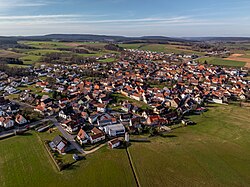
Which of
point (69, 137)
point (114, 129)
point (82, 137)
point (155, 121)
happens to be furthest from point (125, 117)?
point (69, 137)

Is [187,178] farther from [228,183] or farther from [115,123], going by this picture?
[115,123]

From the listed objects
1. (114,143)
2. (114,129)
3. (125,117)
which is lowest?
(114,143)

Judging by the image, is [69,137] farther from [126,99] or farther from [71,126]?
[126,99]

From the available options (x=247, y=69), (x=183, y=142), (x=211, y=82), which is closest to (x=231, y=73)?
(x=247, y=69)

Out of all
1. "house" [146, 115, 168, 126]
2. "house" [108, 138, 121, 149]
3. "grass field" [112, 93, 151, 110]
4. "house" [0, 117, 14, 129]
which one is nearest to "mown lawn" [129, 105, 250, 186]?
"house" [108, 138, 121, 149]

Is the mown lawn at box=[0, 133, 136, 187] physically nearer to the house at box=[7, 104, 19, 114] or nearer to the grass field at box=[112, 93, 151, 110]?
the house at box=[7, 104, 19, 114]

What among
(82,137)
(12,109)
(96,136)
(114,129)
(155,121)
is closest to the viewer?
(82,137)
